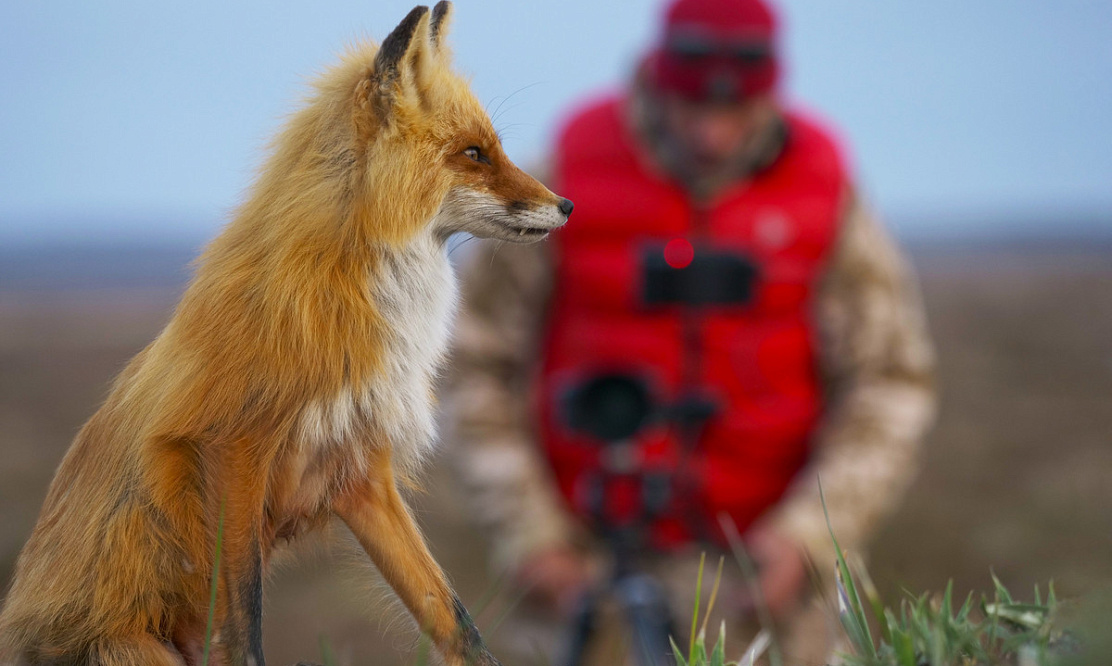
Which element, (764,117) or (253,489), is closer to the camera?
(253,489)

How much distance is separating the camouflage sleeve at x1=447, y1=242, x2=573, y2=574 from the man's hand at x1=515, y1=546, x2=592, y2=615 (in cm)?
20

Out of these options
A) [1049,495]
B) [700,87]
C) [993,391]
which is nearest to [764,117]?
[700,87]

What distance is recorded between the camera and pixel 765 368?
577 cm

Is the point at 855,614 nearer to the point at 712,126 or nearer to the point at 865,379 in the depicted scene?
the point at 712,126

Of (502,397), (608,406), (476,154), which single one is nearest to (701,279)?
(608,406)

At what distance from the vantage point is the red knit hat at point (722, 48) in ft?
17.3

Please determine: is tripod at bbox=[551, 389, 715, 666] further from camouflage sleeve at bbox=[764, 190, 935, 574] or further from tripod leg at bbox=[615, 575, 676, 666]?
camouflage sleeve at bbox=[764, 190, 935, 574]

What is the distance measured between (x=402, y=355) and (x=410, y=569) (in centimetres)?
50

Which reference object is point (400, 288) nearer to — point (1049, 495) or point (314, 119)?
point (314, 119)

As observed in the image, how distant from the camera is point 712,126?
5.51 m

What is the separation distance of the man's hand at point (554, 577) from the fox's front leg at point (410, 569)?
3.48m

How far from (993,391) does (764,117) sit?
2488 cm

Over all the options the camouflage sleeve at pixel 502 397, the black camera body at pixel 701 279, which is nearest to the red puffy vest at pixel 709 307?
the black camera body at pixel 701 279

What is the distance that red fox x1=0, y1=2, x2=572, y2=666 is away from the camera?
193 cm
